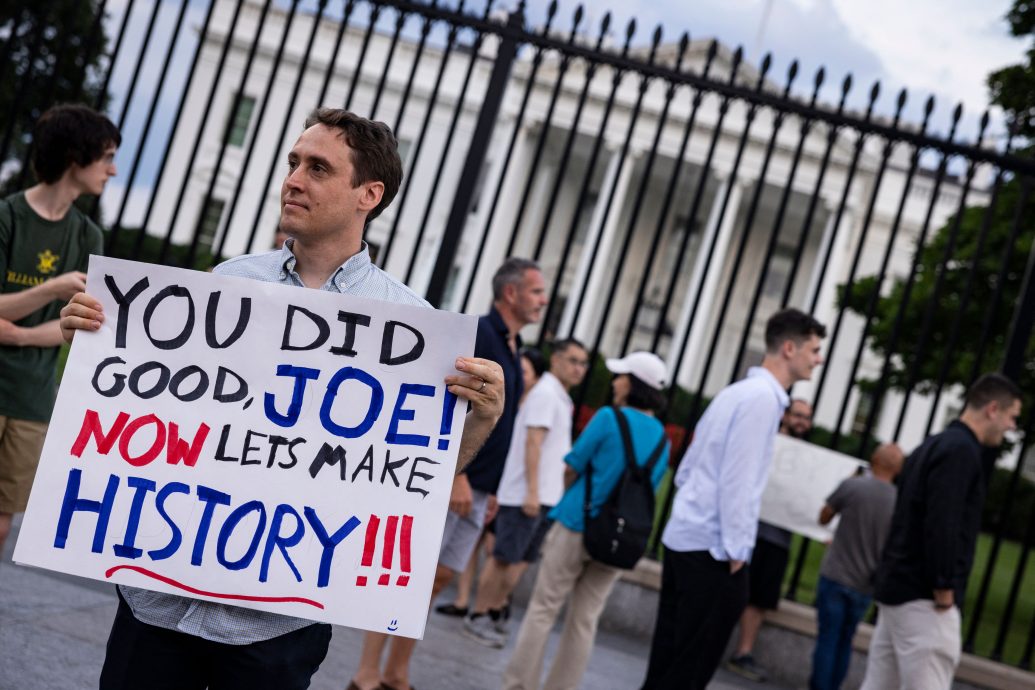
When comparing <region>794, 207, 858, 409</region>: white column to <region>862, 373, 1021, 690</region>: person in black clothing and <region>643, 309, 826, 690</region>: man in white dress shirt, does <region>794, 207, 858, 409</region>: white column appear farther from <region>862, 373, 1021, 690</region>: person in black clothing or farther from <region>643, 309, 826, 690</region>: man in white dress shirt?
<region>643, 309, 826, 690</region>: man in white dress shirt

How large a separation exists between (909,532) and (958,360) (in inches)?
331

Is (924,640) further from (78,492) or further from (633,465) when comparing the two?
(78,492)

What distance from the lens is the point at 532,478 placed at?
20.1ft

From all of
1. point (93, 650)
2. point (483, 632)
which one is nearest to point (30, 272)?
point (93, 650)

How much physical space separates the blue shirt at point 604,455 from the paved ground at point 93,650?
1.08 meters

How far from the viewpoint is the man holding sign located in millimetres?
2189

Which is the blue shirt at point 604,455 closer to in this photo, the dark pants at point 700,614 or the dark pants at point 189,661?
the dark pants at point 700,614

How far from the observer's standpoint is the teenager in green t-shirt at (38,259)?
3.66 metres

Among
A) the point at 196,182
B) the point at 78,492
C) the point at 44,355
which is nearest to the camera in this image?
the point at 78,492

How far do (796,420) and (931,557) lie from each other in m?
3.14

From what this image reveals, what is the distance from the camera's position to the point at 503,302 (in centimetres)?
495

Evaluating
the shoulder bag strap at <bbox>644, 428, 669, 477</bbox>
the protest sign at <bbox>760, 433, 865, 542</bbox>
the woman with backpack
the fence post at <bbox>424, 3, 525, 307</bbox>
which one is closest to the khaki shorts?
the woman with backpack

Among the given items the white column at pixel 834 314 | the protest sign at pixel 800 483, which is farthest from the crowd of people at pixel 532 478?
the white column at pixel 834 314

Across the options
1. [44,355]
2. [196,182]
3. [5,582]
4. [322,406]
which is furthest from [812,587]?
[196,182]
